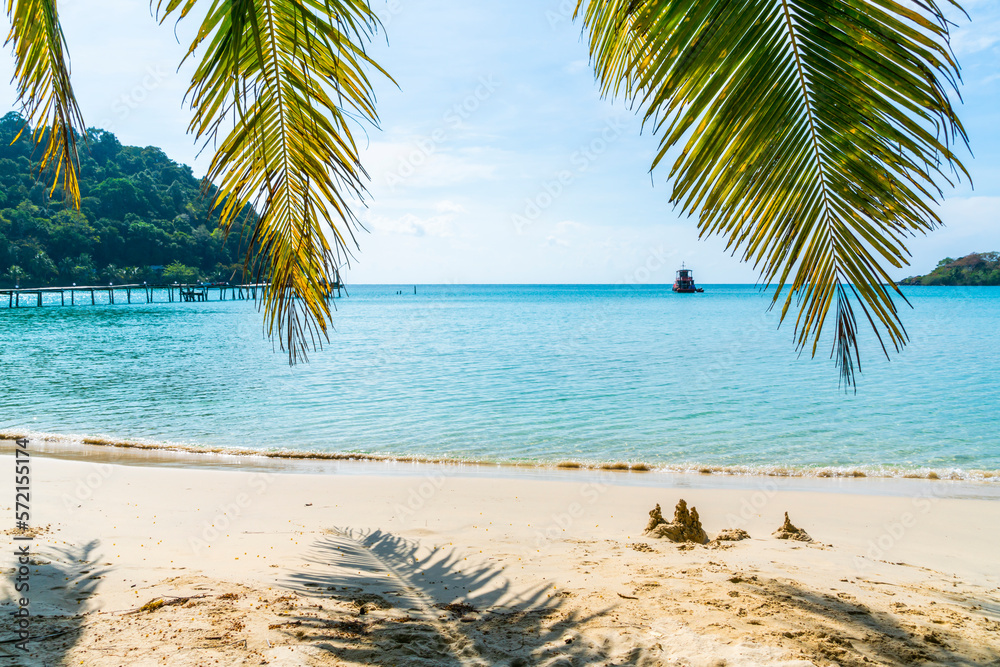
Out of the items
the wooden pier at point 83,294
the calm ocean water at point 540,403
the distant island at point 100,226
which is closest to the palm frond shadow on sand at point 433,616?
the calm ocean water at point 540,403

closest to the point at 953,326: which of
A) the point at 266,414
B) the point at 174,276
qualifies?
the point at 266,414

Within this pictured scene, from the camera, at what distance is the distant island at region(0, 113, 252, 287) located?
42.1 meters

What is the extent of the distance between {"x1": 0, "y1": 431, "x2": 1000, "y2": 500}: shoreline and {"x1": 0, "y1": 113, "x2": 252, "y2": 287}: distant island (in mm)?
25911

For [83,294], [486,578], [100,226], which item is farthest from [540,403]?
[83,294]

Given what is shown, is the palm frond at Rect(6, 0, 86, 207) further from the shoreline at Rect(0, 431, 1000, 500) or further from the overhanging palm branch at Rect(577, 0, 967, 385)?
the shoreline at Rect(0, 431, 1000, 500)

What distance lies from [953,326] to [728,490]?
47.2m

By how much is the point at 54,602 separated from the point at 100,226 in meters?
76.9

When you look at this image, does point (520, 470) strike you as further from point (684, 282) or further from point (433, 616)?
point (684, 282)

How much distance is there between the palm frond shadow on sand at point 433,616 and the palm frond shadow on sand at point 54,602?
1.25 metres

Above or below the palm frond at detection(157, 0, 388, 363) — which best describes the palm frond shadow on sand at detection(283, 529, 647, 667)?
below

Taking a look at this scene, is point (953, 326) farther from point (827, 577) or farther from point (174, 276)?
point (174, 276)

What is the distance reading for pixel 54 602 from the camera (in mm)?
3820

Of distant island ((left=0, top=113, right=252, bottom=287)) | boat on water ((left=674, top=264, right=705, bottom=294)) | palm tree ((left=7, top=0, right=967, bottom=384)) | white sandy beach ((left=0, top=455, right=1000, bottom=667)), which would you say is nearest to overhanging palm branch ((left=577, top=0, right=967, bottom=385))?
palm tree ((left=7, top=0, right=967, bottom=384))

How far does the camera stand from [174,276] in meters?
90.9
